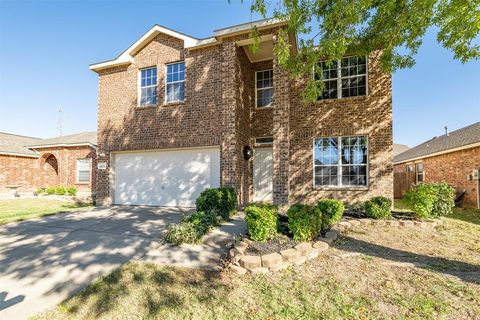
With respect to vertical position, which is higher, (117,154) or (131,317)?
(117,154)

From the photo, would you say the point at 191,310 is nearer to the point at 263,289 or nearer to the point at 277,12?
the point at 263,289

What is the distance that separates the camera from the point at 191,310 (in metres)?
3.08

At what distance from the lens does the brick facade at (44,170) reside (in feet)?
→ 54.5

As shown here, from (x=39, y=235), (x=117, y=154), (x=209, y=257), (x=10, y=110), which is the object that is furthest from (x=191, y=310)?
(x=10, y=110)

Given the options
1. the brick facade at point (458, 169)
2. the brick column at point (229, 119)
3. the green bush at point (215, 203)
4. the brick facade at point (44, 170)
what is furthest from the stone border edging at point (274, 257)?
the brick facade at point (44, 170)

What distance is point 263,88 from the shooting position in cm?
1125

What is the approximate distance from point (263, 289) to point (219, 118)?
7.10 metres

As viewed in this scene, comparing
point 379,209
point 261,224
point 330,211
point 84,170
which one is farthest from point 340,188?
point 84,170

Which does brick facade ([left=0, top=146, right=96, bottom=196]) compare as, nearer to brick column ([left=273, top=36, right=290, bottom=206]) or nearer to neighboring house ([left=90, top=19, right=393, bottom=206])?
neighboring house ([left=90, top=19, right=393, bottom=206])

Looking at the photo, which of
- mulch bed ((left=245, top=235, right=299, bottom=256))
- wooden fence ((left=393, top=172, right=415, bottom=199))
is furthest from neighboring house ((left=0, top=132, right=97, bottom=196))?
wooden fence ((left=393, top=172, right=415, bottom=199))

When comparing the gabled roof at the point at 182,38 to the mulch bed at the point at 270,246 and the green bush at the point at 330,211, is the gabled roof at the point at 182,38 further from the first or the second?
the mulch bed at the point at 270,246

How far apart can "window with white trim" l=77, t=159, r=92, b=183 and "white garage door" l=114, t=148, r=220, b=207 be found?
22.0 feet

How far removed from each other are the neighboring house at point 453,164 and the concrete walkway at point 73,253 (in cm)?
1241

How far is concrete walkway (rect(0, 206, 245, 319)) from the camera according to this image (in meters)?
3.51
